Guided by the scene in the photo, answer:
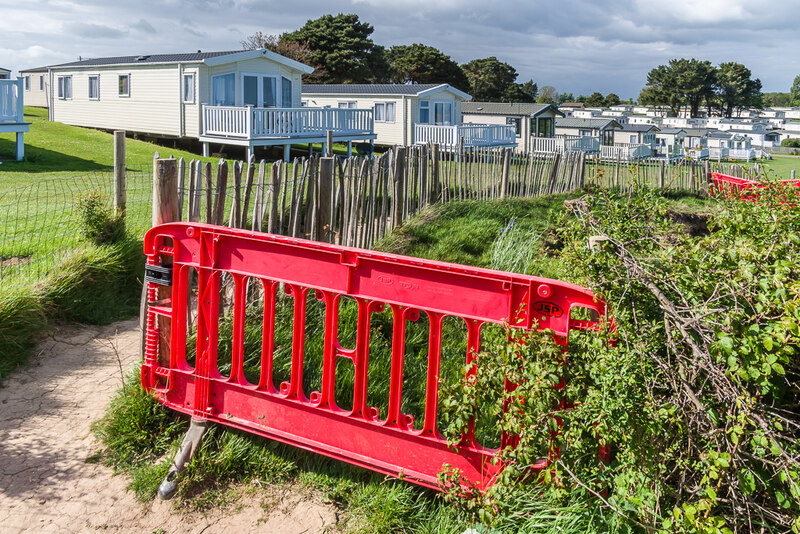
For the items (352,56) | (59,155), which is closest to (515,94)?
(352,56)

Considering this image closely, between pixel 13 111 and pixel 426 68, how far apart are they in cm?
5521

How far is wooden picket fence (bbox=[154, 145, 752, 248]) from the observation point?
6.29 meters

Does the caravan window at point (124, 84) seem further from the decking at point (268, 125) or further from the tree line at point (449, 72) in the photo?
the tree line at point (449, 72)

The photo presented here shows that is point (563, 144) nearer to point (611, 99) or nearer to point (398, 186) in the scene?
point (398, 186)

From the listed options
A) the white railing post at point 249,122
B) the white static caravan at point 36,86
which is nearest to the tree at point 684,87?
the white static caravan at point 36,86

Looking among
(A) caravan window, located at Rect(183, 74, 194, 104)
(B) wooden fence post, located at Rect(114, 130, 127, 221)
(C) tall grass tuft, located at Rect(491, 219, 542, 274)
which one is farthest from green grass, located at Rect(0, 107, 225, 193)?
(C) tall grass tuft, located at Rect(491, 219, 542, 274)

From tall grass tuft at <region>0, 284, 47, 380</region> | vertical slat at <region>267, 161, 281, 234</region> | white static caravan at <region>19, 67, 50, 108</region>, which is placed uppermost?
white static caravan at <region>19, 67, 50, 108</region>

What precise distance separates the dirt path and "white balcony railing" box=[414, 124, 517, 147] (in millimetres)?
29835

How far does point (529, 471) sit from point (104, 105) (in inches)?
1297

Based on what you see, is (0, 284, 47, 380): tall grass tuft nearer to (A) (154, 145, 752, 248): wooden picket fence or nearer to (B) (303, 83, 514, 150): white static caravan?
(A) (154, 145, 752, 248): wooden picket fence

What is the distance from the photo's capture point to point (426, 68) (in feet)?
234

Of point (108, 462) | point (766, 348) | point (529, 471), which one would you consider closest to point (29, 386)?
point (108, 462)

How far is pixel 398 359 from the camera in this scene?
3.95 m

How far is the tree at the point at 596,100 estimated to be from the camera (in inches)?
5610
